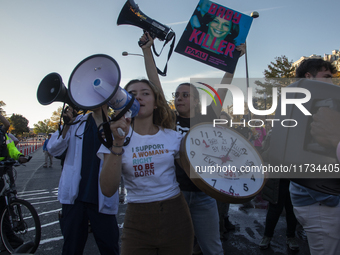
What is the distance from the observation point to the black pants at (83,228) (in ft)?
6.34

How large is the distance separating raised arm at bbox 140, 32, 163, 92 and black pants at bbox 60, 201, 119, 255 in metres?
1.25

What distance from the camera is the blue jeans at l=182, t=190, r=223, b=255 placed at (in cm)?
199

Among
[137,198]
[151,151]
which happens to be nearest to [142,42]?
[151,151]

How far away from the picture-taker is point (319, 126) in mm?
1202

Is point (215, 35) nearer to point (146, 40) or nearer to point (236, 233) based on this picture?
point (146, 40)

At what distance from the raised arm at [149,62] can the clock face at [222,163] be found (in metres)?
0.74

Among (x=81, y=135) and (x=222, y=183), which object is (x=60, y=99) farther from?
(x=222, y=183)

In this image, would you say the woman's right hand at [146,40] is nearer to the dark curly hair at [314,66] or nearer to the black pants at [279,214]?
the dark curly hair at [314,66]

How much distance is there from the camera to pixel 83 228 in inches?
78.2

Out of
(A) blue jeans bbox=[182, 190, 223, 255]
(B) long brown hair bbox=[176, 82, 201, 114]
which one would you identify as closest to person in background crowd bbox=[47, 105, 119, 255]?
(A) blue jeans bbox=[182, 190, 223, 255]

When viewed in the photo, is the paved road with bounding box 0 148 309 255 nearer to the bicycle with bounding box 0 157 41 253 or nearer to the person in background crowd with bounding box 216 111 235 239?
the person in background crowd with bounding box 216 111 235 239

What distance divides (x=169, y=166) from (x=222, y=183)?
403 millimetres

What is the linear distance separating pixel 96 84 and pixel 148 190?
2.50 ft

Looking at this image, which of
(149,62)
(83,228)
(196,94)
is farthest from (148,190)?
(196,94)
